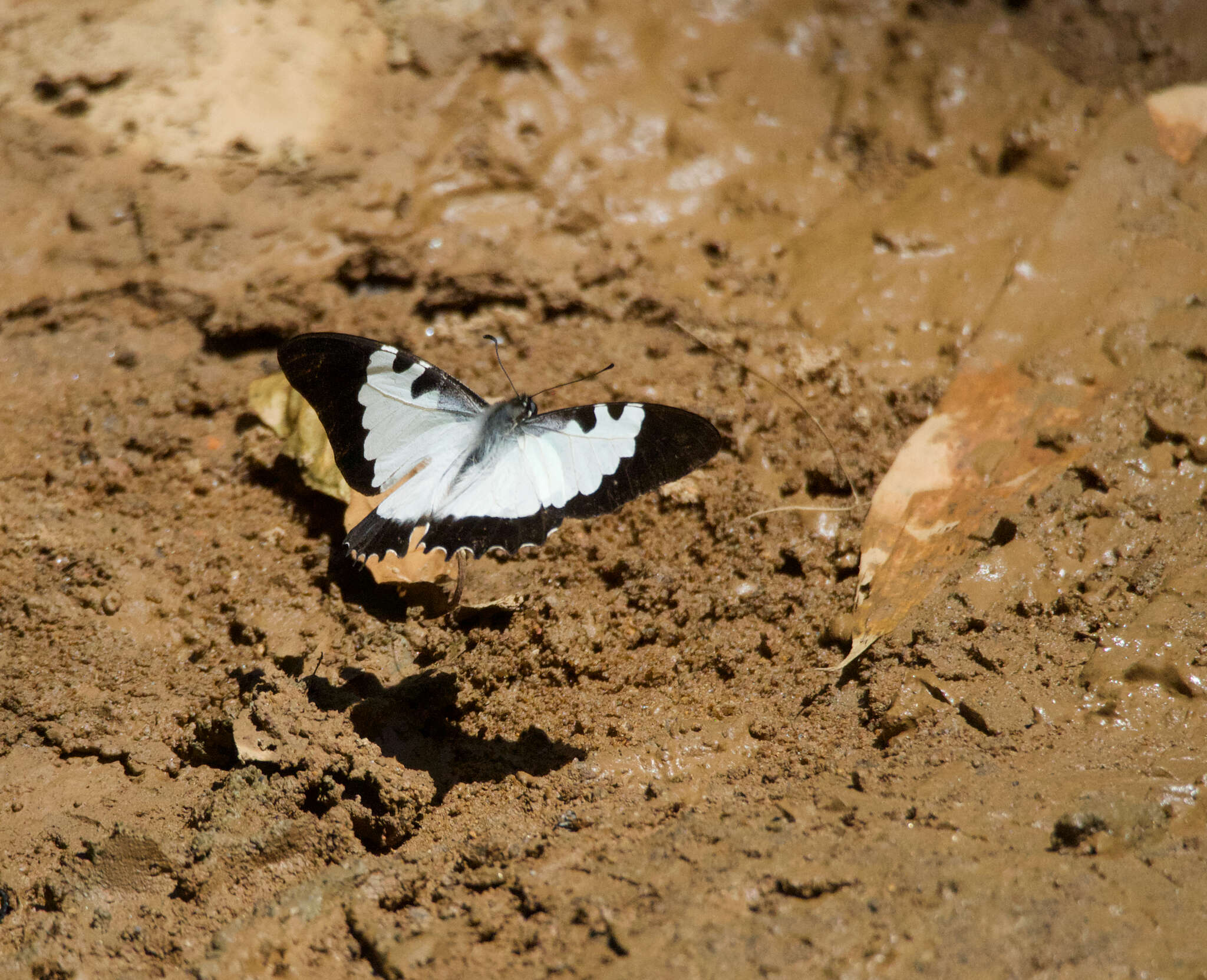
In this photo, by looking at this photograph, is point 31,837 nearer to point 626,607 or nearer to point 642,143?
point 626,607

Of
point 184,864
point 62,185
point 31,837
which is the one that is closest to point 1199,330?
point 184,864

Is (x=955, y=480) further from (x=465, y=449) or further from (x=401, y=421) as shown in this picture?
(x=401, y=421)

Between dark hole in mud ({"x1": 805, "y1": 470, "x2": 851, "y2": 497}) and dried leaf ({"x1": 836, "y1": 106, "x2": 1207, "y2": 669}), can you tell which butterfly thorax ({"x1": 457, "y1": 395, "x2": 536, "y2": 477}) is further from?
dried leaf ({"x1": 836, "y1": 106, "x2": 1207, "y2": 669})

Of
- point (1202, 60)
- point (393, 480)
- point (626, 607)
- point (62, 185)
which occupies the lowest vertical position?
point (626, 607)

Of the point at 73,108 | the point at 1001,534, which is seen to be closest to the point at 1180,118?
the point at 1001,534

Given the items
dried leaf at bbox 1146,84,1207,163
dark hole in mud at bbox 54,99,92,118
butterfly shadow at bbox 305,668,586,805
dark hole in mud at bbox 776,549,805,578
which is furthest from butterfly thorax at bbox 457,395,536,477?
dried leaf at bbox 1146,84,1207,163

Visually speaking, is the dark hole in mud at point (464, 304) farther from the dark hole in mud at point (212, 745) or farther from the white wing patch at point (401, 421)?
the dark hole in mud at point (212, 745)
